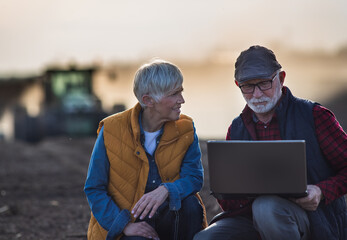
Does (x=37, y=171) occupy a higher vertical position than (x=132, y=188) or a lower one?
lower

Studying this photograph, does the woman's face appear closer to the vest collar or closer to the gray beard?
the vest collar

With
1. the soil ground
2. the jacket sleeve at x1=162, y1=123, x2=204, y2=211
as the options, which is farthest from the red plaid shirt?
the soil ground

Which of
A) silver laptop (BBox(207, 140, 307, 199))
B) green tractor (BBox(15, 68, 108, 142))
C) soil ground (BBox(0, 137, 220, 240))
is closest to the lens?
silver laptop (BBox(207, 140, 307, 199))

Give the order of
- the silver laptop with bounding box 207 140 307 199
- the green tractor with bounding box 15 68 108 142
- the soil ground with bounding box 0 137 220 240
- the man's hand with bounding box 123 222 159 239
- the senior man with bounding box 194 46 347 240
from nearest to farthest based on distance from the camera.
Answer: the silver laptop with bounding box 207 140 307 199 < the senior man with bounding box 194 46 347 240 < the man's hand with bounding box 123 222 159 239 < the soil ground with bounding box 0 137 220 240 < the green tractor with bounding box 15 68 108 142

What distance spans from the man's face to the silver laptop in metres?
0.34

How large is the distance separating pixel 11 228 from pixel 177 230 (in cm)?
265

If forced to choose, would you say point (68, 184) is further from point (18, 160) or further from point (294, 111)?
point (294, 111)

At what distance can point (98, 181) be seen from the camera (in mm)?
3117

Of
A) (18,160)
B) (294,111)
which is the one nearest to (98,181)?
(294,111)

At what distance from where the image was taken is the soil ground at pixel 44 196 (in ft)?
17.3

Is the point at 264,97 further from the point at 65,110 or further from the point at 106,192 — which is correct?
the point at 65,110

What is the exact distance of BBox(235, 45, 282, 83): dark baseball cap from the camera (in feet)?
9.73

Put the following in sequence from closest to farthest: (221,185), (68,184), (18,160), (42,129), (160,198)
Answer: (221,185) → (160,198) → (68,184) → (18,160) → (42,129)

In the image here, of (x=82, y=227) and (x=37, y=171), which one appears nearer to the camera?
(x=82, y=227)
